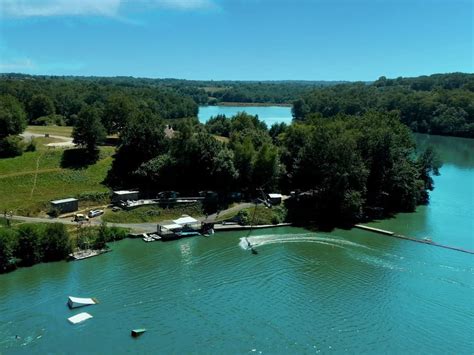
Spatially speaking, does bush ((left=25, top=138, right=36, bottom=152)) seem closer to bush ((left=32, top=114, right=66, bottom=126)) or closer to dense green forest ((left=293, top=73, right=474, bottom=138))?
bush ((left=32, top=114, right=66, bottom=126))

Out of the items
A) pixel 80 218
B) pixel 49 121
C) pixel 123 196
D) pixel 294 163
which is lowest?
pixel 80 218

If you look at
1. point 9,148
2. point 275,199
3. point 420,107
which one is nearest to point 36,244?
point 9,148

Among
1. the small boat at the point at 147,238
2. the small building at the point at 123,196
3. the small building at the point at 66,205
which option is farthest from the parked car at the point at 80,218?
the small boat at the point at 147,238

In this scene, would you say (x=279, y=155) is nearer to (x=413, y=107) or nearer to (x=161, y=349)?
(x=161, y=349)

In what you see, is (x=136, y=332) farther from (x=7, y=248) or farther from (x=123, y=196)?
(x=123, y=196)

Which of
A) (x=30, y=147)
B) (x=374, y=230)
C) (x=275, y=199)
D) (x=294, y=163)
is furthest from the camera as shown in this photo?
(x=30, y=147)

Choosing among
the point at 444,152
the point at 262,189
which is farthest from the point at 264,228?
the point at 444,152

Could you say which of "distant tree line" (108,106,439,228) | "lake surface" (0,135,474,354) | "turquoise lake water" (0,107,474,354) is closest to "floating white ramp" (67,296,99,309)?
"lake surface" (0,135,474,354)
